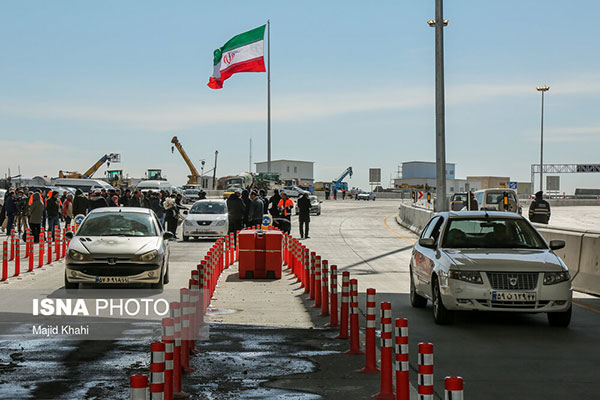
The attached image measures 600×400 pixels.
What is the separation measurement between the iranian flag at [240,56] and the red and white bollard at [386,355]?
35.2 m

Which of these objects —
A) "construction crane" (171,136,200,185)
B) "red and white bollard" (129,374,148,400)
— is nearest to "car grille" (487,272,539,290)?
"red and white bollard" (129,374,148,400)

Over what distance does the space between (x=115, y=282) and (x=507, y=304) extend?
664 cm

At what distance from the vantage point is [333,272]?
457 inches

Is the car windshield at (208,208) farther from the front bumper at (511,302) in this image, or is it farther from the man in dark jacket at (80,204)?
the front bumper at (511,302)

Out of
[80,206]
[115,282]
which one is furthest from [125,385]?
[80,206]

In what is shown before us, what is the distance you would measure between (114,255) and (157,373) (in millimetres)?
9879

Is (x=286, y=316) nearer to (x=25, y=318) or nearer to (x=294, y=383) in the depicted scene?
(x=25, y=318)

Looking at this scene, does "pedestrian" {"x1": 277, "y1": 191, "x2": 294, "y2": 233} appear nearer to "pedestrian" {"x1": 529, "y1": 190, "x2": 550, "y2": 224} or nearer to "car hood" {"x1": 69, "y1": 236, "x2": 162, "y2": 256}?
"pedestrian" {"x1": 529, "y1": 190, "x2": 550, "y2": 224}

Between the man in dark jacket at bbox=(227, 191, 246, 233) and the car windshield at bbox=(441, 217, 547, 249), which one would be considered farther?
the man in dark jacket at bbox=(227, 191, 246, 233)

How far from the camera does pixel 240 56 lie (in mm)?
42625

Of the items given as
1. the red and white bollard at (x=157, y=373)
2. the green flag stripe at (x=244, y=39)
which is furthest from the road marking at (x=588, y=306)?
the green flag stripe at (x=244, y=39)

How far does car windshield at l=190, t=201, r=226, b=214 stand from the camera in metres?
32.2

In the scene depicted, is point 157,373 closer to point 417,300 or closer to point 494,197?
point 417,300

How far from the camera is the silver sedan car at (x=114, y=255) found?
47.9ft
